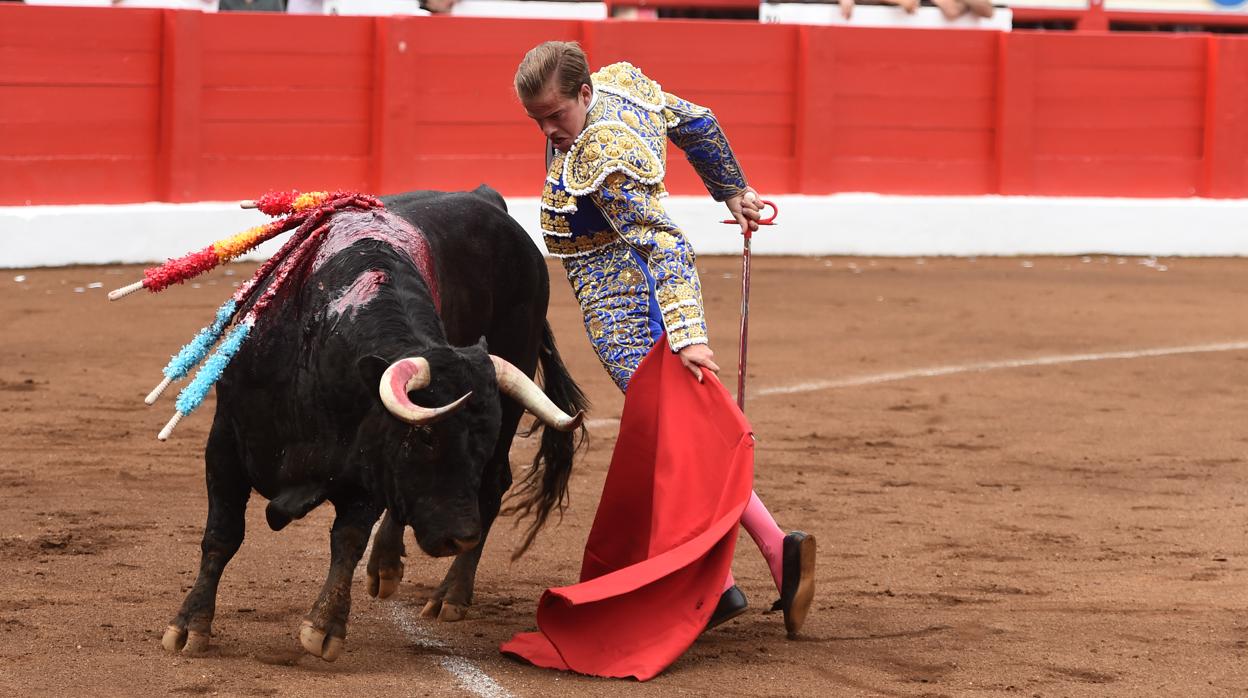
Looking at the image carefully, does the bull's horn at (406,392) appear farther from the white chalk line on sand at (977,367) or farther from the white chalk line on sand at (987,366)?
the white chalk line on sand at (987,366)

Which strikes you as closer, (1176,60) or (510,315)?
(510,315)

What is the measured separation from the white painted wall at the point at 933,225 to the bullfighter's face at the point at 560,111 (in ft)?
17.0

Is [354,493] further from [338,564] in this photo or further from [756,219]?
[756,219]

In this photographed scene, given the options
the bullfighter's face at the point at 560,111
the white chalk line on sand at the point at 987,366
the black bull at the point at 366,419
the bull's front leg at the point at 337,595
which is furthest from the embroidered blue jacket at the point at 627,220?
the white chalk line on sand at the point at 987,366

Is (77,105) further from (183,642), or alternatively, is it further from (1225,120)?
(1225,120)

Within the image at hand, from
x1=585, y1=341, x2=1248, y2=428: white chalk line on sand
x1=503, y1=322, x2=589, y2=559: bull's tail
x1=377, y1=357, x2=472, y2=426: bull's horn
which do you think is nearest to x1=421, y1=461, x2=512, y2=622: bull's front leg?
x1=503, y1=322, x2=589, y2=559: bull's tail

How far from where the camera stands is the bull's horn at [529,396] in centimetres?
292

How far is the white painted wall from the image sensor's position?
8.28 m

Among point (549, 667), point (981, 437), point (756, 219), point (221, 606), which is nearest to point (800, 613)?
point (549, 667)

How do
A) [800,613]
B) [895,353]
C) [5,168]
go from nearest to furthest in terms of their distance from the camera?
[800,613] → [895,353] → [5,168]

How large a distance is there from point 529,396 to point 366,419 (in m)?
0.26

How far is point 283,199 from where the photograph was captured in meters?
3.39

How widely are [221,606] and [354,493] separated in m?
0.53

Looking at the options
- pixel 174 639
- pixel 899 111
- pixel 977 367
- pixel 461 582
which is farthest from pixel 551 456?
pixel 899 111
